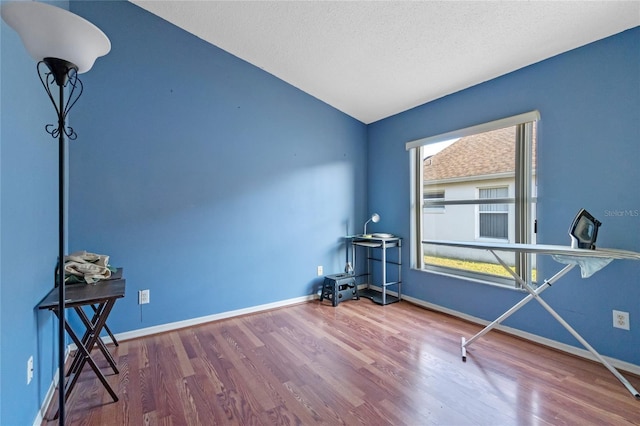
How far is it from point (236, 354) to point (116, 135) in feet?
6.94

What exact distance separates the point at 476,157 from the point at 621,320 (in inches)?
66.4

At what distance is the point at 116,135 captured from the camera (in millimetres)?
2406

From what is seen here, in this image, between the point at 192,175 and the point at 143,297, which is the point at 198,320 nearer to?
the point at 143,297

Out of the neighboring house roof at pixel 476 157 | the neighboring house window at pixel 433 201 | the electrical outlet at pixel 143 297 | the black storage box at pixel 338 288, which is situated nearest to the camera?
the electrical outlet at pixel 143 297

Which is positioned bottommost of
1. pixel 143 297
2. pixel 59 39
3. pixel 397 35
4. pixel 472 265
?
pixel 143 297

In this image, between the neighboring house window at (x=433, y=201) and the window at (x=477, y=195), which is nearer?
the window at (x=477, y=195)

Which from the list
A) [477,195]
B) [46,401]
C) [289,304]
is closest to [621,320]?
[477,195]

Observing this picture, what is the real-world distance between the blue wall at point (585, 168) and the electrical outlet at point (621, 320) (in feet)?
0.10

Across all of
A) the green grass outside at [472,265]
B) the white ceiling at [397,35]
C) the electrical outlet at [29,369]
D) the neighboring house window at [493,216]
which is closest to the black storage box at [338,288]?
the green grass outside at [472,265]

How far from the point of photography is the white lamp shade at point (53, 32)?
3.25 feet

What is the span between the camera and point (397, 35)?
2.32 meters

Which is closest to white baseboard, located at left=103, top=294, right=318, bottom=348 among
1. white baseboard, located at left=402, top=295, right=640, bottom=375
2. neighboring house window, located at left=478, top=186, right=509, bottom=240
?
white baseboard, located at left=402, top=295, right=640, bottom=375

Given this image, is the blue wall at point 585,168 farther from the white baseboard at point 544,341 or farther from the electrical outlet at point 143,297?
the electrical outlet at point 143,297

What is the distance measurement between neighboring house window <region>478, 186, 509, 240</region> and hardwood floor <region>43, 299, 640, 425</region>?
926 mm
